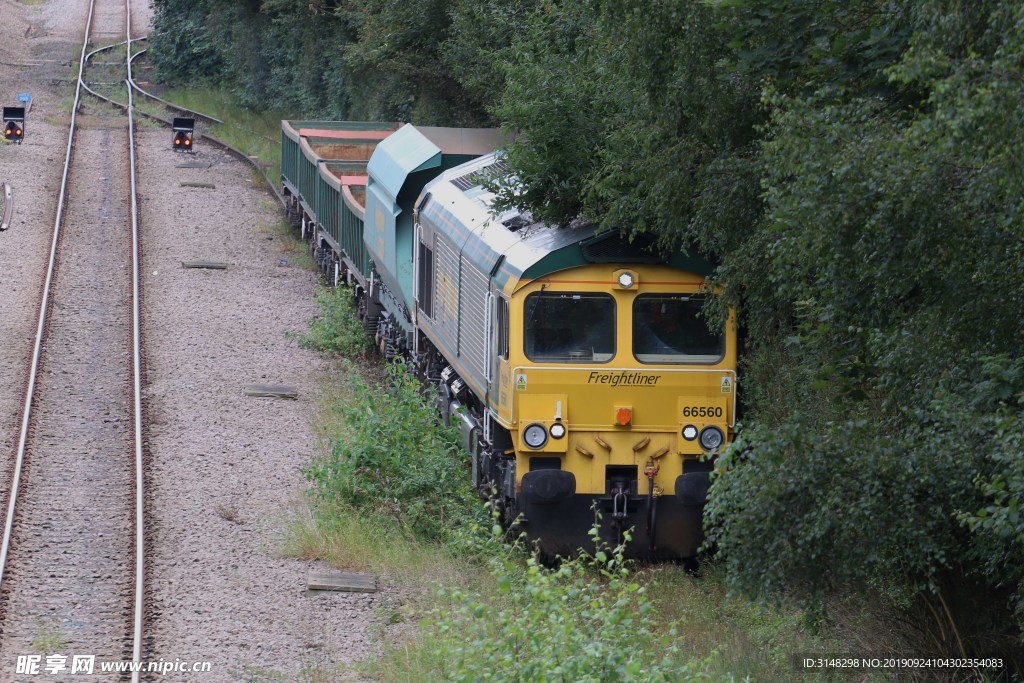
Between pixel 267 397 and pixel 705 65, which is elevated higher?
pixel 705 65

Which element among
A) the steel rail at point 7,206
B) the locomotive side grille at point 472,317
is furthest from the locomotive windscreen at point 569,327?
the steel rail at point 7,206

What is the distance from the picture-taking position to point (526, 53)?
45.9 feet

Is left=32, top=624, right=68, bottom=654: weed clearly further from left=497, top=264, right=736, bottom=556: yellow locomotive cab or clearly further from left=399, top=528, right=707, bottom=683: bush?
left=497, top=264, right=736, bottom=556: yellow locomotive cab

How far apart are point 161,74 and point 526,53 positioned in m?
33.7

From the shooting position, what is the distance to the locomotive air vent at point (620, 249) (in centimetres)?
1144

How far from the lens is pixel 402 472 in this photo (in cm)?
1304

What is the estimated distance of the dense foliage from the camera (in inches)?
284

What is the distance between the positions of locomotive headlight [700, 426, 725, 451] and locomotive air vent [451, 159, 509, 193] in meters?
3.46

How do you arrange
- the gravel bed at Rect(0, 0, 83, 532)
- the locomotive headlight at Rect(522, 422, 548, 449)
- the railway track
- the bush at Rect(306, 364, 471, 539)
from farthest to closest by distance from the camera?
the gravel bed at Rect(0, 0, 83, 532)
the bush at Rect(306, 364, 471, 539)
the locomotive headlight at Rect(522, 422, 548, 449)
the railway track

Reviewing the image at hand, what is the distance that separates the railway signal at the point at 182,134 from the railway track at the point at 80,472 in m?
6.55

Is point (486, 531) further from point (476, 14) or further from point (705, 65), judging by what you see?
point (476, 14)

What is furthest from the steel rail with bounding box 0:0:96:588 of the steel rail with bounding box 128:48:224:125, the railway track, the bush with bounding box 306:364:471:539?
the steel rail with bounding box 128:48:224:125

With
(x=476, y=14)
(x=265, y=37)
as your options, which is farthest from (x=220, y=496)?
(x=265, y=37)

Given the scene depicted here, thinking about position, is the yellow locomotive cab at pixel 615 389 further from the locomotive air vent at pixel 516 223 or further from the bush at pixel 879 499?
the bush at pixel 879 499
